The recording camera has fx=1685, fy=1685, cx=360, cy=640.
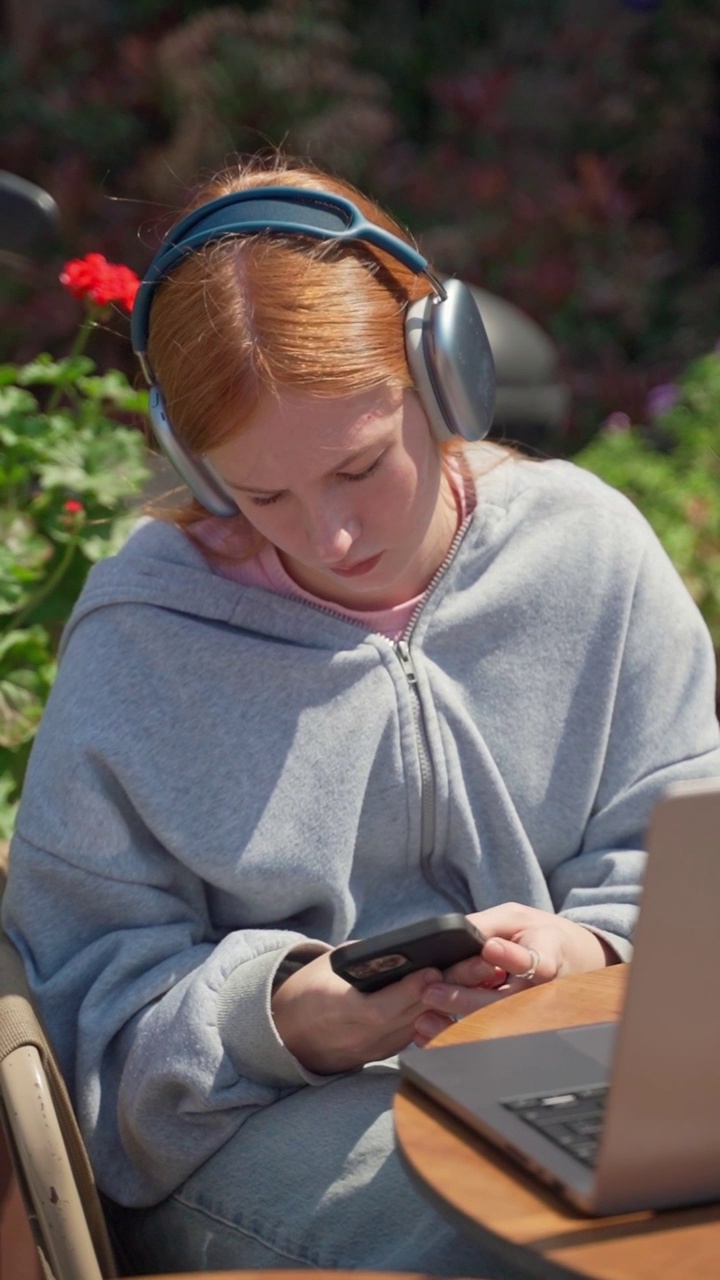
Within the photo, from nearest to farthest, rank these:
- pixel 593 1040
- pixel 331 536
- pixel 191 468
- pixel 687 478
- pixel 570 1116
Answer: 1. pixel 570 1116
2. pixel 593 1040
3. pixel 331 536
4. pixel 191 468
5. pixel 687 478

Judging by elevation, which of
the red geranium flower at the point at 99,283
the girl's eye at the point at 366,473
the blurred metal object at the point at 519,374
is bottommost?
the blurred metal object at the point at 519,374

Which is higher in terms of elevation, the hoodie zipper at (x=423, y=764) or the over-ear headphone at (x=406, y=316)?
the over-ear headphone at (x=406, y=316)

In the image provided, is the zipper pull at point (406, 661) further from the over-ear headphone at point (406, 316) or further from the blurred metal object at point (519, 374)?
the blurred metal object at point (519, 374)

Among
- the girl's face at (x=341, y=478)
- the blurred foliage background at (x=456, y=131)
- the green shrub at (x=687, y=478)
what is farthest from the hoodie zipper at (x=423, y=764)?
the blurred foliage background at (x=456, y=131)

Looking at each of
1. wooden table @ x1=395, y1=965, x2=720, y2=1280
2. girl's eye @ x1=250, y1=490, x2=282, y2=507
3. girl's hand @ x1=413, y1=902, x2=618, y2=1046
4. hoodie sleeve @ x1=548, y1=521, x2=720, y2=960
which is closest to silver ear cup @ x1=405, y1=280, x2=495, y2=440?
girl's eye @ x1=250, y1=490, x2=282, y2=507

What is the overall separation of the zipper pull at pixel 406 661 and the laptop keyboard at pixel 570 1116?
2.59 ft

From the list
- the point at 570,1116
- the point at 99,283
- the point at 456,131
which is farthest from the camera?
the point at 456,131

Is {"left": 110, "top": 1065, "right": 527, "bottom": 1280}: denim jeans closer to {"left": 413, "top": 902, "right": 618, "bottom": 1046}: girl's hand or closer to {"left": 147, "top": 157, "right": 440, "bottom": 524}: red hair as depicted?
{"left": 413, "top": 902, "right": 618, "bottom": 1046}: girl's hand

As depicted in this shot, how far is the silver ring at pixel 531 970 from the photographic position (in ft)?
5.51

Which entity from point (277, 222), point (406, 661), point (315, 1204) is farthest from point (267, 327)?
point (315, 1204)

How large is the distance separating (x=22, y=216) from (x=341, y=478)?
34.2 inches

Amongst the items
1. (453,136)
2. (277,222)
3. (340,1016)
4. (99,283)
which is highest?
(277,222)

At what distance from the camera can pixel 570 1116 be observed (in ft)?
4.16

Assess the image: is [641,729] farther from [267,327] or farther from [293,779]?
[267,327]
